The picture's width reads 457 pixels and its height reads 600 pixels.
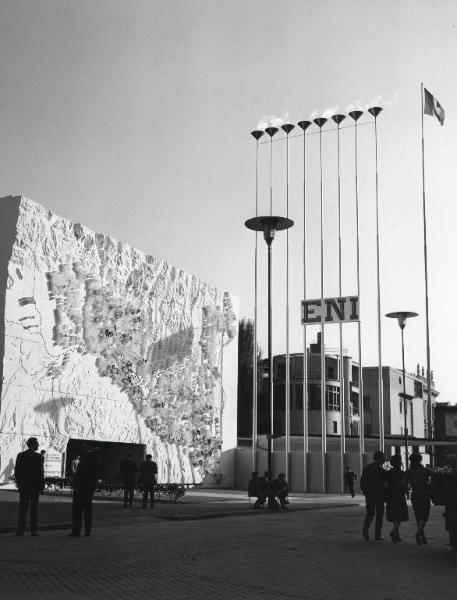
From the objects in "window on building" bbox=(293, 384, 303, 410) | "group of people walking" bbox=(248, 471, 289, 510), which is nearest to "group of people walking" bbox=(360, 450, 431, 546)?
"group of people walking" bbox=(248, 471, 289, 510)

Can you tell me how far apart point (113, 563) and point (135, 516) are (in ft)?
25.8

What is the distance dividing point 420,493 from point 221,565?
5127 mm

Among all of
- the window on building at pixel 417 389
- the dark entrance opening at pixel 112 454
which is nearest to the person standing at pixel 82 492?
the dark entrance opening at pixel 112 454

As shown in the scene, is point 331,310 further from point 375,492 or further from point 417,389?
point 417,389

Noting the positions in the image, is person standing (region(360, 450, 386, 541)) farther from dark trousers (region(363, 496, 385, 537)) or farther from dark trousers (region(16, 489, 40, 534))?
dark trousers (region(16, 489, 40, 534))

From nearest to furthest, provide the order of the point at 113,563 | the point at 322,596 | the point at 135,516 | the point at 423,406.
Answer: the point at 322,596 < the point at 113,563 < the point at 135,516 < the point at 423,406

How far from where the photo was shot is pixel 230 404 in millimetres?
40938

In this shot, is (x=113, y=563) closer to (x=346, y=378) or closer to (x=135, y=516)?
(x=135, y=516)

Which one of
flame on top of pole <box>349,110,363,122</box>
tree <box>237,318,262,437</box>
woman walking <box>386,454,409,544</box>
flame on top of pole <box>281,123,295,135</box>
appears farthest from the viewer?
tree <box>237,318,262,437</box>

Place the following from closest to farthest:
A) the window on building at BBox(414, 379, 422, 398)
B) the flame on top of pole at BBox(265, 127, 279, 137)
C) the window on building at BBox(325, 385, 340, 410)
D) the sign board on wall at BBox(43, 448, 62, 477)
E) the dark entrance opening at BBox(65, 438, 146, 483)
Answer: the sign board on wall at BBox(43, 448, 62, 477), the dark entrance opening at BBox(65, 438, 146, 483), the flame on top of pole at BBox(265, 127, 279, 137), the window on building at BBox(325, 385, 340, 410), the window on building at BBox(414, 379, 422, 398)

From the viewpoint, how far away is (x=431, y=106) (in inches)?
1374

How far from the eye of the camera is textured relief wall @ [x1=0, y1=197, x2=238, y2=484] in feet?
86.9

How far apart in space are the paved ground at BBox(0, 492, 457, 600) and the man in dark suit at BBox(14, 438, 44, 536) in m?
0.31

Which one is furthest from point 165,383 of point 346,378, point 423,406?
point 423,406
